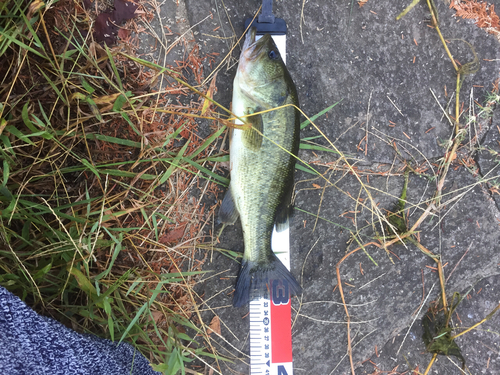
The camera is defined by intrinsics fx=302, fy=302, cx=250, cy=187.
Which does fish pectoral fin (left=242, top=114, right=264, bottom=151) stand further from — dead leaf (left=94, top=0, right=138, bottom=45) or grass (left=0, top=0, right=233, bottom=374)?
dead leaf (left=94, top=0, right=138, bottom=45)

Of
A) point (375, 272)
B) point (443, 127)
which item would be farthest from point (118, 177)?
point (443, 127)

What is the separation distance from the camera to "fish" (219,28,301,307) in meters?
2.07

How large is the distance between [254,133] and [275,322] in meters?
1.51

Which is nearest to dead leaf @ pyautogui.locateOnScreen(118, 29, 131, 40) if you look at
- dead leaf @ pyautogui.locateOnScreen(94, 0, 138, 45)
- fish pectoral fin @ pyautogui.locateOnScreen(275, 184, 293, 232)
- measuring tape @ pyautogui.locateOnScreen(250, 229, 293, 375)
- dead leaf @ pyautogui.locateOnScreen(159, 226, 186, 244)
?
dead leaf @ pyautogui.locateOnScreen(94, 0, 138, 45)

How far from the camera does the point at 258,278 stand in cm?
227

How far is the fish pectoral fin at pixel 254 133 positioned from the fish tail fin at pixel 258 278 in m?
0.82

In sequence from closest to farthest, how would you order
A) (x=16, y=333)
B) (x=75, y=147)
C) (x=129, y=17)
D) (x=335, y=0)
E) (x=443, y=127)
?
(x=16, y=333) < (x=75, y=147) < (x=129, y=17) < (x=335, y=0) < (x=443, y=127)

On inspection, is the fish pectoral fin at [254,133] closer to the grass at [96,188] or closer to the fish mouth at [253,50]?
the grass at [96,188]

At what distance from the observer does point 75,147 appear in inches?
74.5

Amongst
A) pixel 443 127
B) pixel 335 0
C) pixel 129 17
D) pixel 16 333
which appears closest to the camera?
pixel 16 333

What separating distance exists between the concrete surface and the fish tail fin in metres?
0.15

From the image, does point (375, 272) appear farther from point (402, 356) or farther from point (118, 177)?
point (118, 177)

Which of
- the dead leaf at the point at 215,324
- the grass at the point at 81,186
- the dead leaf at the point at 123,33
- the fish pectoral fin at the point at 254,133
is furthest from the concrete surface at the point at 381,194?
the dead leaf at the point at 123,33

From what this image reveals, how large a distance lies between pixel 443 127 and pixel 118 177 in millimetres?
2707
